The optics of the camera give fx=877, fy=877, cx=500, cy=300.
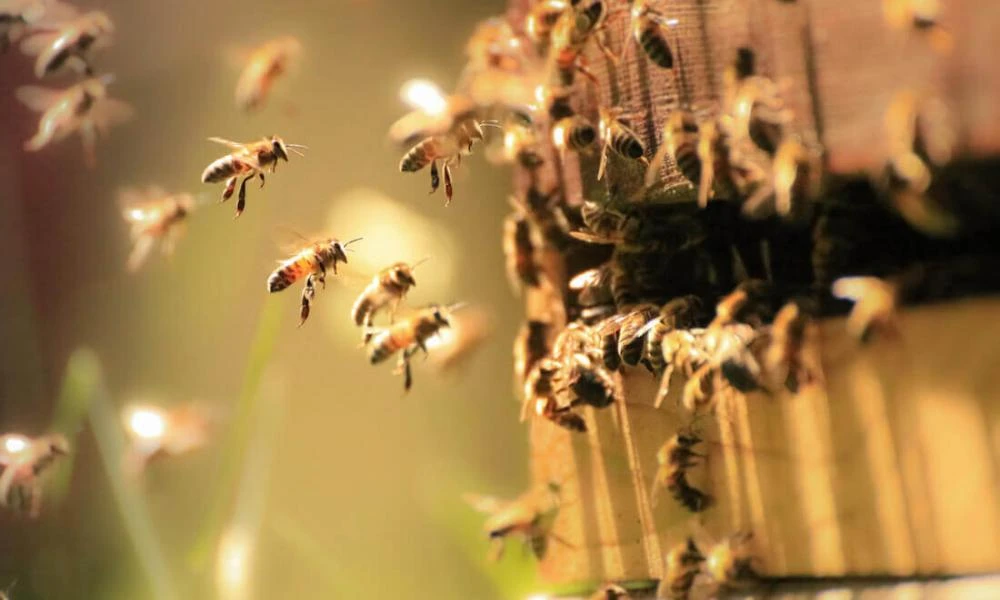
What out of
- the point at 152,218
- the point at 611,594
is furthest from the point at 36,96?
the point at 611,594

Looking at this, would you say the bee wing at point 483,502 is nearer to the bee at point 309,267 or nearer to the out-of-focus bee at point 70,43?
the bee at point 309,267

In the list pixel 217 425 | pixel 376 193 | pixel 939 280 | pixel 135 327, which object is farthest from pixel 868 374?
pixel 135 327

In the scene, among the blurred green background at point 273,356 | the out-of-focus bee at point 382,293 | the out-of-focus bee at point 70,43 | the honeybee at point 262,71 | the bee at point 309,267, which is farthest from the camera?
the blurred green background at point 273,356

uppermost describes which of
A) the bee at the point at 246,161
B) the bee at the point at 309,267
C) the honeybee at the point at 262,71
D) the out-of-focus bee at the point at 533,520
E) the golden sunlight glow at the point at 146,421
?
the honeybee at the point at 262,71

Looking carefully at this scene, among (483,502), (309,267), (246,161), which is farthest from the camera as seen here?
(483,502)

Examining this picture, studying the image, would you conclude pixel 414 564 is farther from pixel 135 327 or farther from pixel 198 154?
pixel 198 154

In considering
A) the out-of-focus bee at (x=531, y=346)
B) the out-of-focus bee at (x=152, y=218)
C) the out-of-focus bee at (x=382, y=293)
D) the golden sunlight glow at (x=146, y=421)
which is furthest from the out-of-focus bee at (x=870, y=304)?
the golden sunlight glow at (x=146, y=421)

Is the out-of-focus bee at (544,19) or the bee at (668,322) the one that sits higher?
the out-of-focus bee at (544,19)

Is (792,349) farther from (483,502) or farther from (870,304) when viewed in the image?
(483,502)
